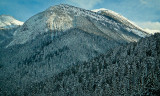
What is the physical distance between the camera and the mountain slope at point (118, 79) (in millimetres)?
84125

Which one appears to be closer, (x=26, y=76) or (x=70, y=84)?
(x=70, y=84)

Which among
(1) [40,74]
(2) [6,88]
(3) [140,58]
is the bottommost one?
(2) [6,88]

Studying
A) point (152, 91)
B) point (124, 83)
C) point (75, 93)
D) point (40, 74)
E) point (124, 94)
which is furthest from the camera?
point (40, 74)

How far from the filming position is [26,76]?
194750mm

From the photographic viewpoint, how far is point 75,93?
11119 centimetres

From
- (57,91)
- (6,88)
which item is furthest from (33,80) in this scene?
(57,91)

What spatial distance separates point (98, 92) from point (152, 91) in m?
33.9

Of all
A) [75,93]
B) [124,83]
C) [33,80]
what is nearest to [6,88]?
[33,80]

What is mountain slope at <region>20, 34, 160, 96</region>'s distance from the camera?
84125 millimetres

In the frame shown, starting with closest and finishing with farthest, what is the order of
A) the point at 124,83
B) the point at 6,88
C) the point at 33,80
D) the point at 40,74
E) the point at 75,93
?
the point at 124,83 → the point at 75,93 → the point at 6,88 → the point at 33,80 → the point at 40,74

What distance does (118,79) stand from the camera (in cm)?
10581

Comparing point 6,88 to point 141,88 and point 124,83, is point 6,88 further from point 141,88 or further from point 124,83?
point 141,88

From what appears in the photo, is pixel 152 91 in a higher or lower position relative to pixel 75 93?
higher

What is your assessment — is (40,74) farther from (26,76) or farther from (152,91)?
(152,91)
